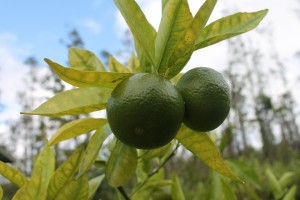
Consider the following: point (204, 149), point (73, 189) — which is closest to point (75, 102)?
point (73, 189)

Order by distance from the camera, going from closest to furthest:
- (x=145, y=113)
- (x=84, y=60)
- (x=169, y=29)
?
(x=145, y=113), (x=169, y=29), (x=84, y=60)

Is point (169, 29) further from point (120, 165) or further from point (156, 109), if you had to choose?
point (120, 165)

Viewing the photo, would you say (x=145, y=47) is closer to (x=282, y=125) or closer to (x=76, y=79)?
(x=76, y=79)

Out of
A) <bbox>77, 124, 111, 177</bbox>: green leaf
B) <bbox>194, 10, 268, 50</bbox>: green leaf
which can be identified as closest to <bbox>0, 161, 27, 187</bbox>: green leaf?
<bbox>77, 124, 111, 177</bbox>: green leaf

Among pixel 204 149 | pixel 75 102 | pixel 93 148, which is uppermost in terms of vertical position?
pixel 75 102

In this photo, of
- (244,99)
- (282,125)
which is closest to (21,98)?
(244,99)

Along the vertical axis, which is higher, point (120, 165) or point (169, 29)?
point (169, 29)

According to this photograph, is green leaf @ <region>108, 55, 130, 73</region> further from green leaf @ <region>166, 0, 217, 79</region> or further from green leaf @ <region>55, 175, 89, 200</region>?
green leaf @ <region>55, 175, 89, 200</region>

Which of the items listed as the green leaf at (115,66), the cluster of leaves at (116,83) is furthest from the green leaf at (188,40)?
the green leaf at (115,66)

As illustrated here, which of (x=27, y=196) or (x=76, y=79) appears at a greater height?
(x=76, y=79)
